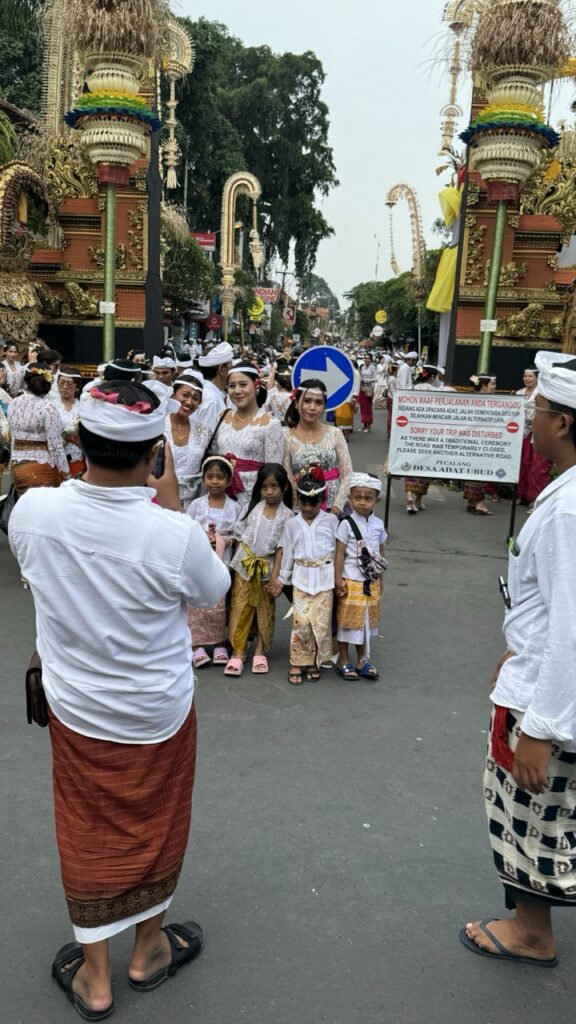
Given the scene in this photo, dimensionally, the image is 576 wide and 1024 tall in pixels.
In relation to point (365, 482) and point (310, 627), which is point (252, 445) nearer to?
point (365, 482)

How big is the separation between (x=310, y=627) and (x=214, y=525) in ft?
2.92

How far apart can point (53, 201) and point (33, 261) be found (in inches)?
42.4

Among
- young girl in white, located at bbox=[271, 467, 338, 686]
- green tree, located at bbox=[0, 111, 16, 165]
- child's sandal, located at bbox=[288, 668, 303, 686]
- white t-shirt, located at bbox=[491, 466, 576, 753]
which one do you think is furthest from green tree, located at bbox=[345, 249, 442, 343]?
white t-shirt, located at bbox=[491, 466, 576, 753]

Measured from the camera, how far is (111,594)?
2090 mm

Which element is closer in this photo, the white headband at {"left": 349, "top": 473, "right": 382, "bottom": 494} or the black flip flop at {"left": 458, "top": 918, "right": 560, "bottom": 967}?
the black flip flop at {"left": 458, "top": 918, "right": 560, "bottom": 967}

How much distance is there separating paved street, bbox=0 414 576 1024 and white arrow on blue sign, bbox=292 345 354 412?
2.20 m

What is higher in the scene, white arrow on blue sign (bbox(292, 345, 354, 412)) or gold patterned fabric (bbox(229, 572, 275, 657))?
white arrow on blue sign (bbox(292, 345, 354, 412))

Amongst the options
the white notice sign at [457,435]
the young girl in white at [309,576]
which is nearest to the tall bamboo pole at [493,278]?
the white notice sign at [457,435]

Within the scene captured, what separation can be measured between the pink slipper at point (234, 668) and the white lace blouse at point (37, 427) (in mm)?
2603

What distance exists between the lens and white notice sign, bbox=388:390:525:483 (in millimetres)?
7684

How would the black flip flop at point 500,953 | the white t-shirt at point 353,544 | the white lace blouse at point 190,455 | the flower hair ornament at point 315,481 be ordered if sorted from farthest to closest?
the white lace blouse at point 190,455, the white t-shirt at point 353,544, the flower hair ornament at point 315,481, the black flip flop at point 500,953

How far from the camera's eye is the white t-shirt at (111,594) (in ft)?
6.75

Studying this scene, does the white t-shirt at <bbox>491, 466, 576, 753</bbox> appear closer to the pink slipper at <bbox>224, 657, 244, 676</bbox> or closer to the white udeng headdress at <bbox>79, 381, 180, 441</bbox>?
the white udeng headdress at <bbox>79, 381, 180, 441</bbox>

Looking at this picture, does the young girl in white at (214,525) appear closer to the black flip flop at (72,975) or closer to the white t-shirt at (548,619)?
the black flip flop at (72,975)
